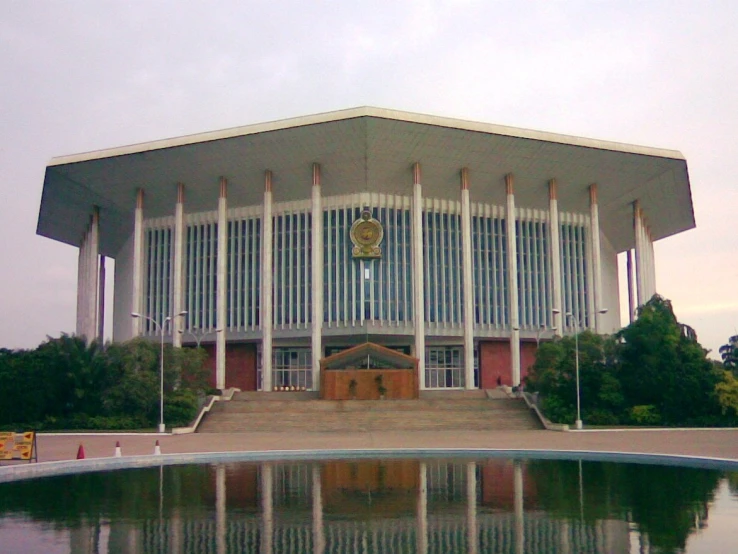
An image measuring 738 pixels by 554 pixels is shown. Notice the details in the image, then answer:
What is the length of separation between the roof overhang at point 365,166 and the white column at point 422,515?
3161 centimetres

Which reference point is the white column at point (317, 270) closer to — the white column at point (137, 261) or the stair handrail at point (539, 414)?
the white column at point (137, 261)

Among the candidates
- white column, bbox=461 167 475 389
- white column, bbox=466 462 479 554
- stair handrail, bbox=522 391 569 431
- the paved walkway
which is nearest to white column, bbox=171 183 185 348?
the paved walkway

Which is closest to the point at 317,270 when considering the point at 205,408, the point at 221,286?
the point at 221,286

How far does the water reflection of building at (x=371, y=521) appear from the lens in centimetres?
1118

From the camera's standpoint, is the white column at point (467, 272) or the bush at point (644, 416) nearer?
the bush at point (644, 416)

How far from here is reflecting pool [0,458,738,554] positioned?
11.3 metres

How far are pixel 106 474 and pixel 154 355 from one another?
22.1 meters

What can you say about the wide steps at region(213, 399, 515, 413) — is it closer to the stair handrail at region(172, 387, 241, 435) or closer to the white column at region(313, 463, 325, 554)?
the stair handrail at region(172, 387, 241, 435)

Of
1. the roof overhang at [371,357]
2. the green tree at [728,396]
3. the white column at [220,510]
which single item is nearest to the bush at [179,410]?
the roof overhang at [371,357]

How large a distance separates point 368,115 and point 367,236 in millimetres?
11397

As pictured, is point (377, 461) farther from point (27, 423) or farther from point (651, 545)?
point (27, 423)

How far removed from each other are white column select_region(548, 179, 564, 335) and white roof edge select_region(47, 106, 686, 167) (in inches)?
209

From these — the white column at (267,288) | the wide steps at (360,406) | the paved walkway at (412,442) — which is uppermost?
the white column at (267,288)

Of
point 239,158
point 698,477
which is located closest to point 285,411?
point 239,158
